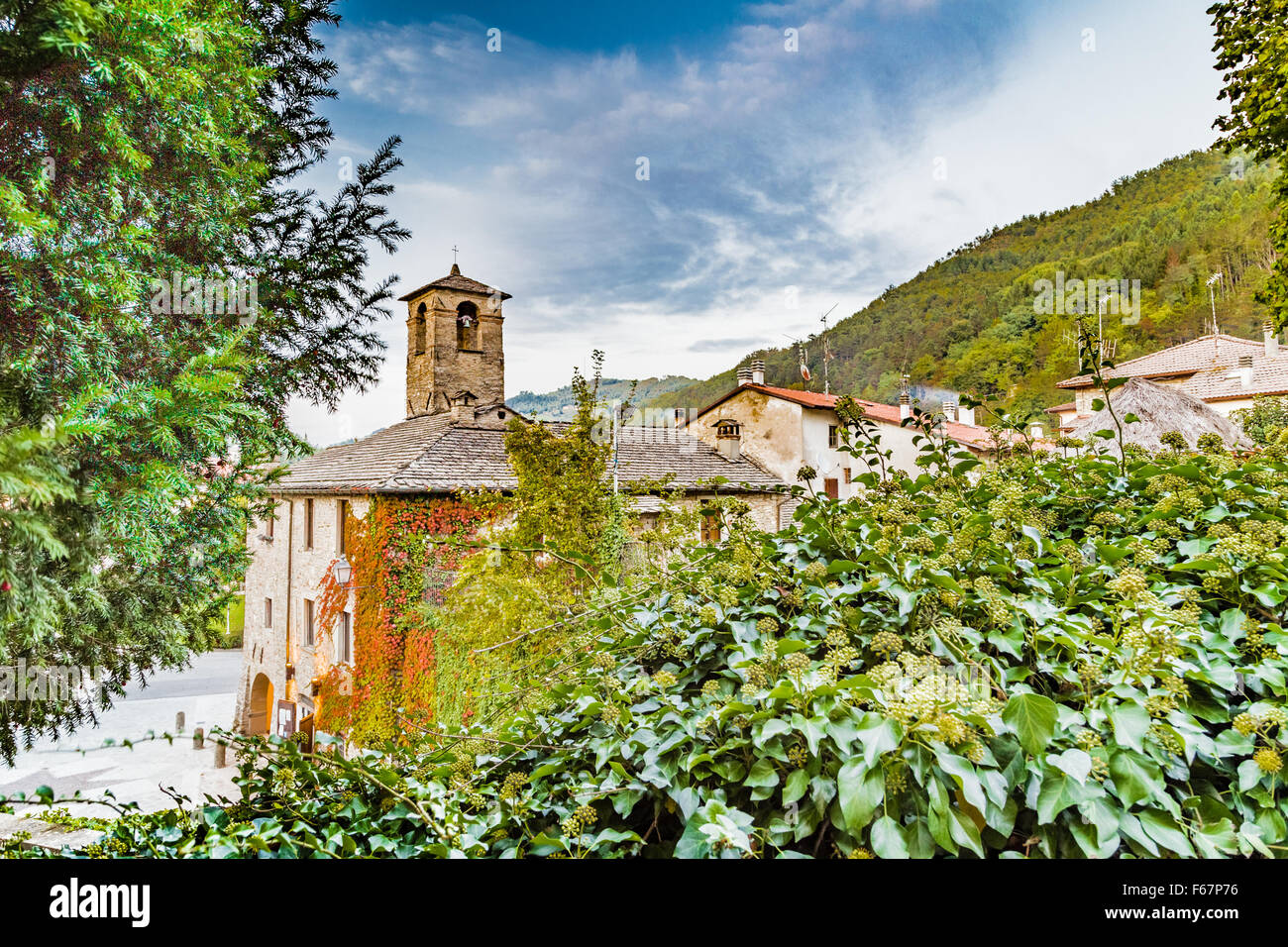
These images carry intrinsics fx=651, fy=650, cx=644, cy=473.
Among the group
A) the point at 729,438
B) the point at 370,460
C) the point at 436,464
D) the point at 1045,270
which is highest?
the point at 1045,270

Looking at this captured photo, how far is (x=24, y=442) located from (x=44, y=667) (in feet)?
4.27

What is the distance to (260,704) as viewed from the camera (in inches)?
441

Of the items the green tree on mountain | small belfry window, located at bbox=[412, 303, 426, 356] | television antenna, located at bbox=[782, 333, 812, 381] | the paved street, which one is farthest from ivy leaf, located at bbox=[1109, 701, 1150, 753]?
small belfry window, located at bbox=[412, 303, 426, 356]

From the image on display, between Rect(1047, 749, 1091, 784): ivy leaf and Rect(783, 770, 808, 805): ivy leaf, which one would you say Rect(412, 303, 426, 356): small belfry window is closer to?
Rect(783, 770, 808, 805): ivy leaf

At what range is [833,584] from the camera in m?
1.35

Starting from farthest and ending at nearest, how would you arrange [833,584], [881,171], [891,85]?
1. [881,171]
2. [891,85]
3. [833,584]

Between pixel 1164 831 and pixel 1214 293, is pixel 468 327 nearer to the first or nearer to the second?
pixel 1214 293

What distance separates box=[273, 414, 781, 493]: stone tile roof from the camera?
8.18 meters

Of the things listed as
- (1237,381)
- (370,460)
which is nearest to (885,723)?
(370,460)

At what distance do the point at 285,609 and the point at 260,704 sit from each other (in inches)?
83.5

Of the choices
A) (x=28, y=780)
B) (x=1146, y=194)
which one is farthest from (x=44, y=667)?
(x=1146, y=194)

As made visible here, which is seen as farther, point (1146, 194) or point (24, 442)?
point (1146, 194)

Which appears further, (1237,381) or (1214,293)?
(1237,381)
